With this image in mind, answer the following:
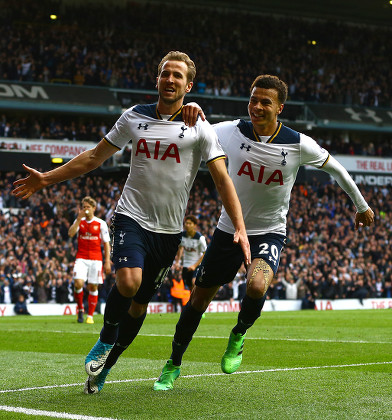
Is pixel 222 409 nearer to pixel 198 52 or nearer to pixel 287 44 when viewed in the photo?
pixel 198 52

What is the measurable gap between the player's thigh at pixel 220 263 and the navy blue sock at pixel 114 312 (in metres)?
1.07

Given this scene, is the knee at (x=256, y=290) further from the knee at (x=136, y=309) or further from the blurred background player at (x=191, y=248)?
the blurred background player at (x=191, y=248)

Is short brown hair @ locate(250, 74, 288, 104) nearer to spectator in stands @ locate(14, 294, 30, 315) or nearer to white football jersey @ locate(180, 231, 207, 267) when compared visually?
white football jersey @ locate(180, 231, 207, 267)

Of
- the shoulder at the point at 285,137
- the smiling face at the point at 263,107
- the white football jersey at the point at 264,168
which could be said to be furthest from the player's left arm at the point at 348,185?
the smiling face at the point at 263,107

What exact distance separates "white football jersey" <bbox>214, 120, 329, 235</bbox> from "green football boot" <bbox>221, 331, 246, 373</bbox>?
958 mm

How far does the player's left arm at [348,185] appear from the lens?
6965 mm

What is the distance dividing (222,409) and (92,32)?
124 feet

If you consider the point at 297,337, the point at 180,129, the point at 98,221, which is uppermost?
the point at 180,129

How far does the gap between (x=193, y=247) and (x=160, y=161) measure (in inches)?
494

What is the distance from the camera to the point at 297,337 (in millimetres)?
12625

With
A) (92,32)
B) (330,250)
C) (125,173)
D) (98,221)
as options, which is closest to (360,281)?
(330,250)

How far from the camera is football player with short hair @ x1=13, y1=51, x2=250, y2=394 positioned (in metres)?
5.84

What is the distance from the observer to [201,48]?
42906 mm

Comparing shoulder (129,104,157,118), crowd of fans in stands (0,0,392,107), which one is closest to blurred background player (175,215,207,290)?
shoulder (129,104,157,118)
